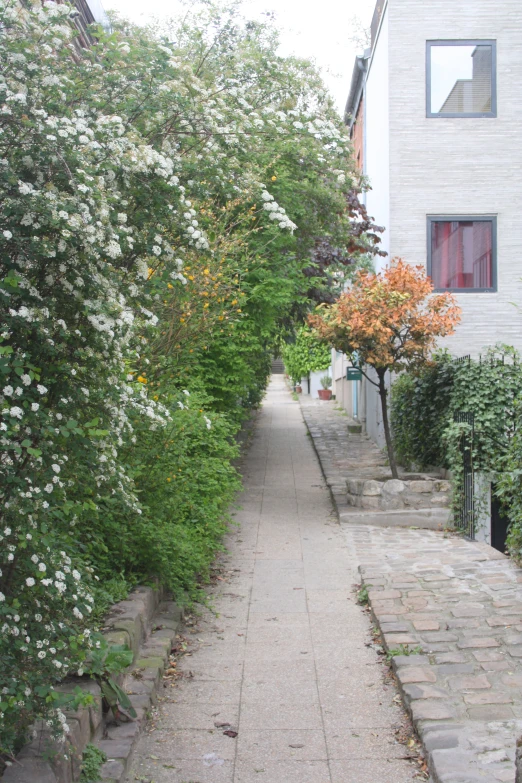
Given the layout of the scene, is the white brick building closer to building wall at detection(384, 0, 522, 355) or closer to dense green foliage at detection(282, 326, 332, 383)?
building wall at detection(384, 0, 522, 355)

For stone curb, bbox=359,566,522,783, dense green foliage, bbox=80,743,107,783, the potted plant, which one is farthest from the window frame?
the potted plant

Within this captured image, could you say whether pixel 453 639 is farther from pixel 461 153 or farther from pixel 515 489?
→ pixel 461 153

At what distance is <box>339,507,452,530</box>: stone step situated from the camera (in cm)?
1107

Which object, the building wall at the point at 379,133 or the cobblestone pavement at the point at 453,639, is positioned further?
the building wall at the point at 379,133

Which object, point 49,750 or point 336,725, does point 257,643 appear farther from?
point 49,750

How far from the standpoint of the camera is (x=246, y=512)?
11.8 m

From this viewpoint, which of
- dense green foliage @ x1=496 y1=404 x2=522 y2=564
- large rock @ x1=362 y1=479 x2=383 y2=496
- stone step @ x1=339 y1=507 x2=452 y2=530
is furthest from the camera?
large rock @ x1=362 y1=479 x2=383 y2=496

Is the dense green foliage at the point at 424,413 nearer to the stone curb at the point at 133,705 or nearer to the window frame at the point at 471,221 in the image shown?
the window frame at the point at 471,221

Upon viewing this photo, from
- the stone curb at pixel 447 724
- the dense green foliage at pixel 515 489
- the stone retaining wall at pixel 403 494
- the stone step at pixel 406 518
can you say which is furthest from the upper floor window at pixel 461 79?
Answer: the stone curb at pixel 447 724

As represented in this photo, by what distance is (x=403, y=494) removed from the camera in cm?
1139

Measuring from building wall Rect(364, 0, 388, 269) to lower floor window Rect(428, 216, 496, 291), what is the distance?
3.22 ft

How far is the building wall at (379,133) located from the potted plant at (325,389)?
1358 centimetres

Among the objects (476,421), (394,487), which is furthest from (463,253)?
(394,487)

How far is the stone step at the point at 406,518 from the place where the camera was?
436 inches
